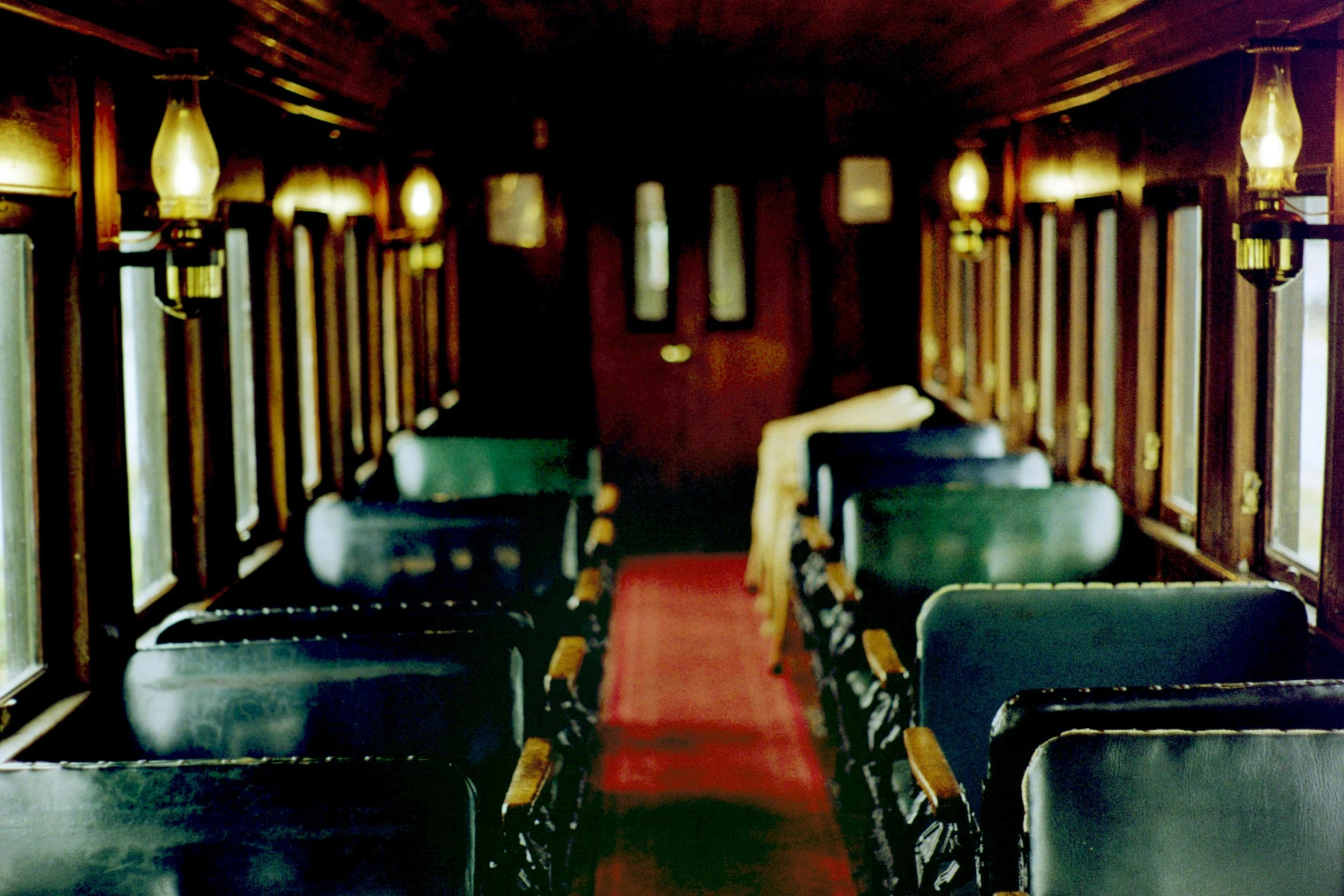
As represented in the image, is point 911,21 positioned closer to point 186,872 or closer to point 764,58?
point 764,58

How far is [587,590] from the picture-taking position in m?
4.98

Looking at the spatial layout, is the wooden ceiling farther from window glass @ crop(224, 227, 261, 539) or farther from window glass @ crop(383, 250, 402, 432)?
window glass @ crop(383, 250, 402, 432)

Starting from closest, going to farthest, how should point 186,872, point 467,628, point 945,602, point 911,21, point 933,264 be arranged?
point 186,872
point 467,628
point 945,602
point 911,21
point 933,264

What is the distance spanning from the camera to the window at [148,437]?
12.4 ft

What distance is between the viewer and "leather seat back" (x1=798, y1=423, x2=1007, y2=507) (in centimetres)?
643

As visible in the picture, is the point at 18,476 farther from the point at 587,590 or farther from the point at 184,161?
the point at 587,590

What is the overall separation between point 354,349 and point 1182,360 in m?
3.71

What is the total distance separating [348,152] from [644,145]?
2.91 metres

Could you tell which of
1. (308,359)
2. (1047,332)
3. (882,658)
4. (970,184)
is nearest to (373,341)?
(308,359)

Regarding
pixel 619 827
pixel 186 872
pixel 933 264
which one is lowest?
pixel 619 827

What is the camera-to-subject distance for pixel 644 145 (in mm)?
8586

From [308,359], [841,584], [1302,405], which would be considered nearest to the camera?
[1302,405]

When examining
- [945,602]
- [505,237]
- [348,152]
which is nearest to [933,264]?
[505,237]

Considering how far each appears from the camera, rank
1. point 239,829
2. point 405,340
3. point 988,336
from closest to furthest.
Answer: point 239,829
point 988,336
point 405,340
